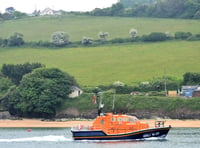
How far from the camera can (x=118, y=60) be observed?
478ft

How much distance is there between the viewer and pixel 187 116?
337 feet

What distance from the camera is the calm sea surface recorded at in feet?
232

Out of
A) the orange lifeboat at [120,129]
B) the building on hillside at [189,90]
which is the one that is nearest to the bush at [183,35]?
the building on hillside at [189,90]

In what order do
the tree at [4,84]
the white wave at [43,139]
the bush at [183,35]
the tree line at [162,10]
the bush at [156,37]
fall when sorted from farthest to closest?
1. the tree line at [162,10]
2. the bush at [156,37]
3. the bush at [183,35]
4. the tree at [4,84]
5. the white wave at [43,139]

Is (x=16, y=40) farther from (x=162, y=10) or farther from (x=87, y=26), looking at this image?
(x=162, y=10)

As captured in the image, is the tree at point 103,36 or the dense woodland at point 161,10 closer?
the tree at point 103,36

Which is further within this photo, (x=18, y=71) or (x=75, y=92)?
(x=18, y=71)

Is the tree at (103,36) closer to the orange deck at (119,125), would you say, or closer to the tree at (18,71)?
the tree at (18,71)

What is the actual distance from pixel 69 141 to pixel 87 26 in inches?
4118

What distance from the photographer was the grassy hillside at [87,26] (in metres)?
167

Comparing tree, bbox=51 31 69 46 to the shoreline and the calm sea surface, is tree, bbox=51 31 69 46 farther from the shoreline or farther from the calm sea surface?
the calm sea surface

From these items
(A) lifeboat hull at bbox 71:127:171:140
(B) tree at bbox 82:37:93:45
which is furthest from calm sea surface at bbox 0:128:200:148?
(B) tree at bbox 82:37:93:45

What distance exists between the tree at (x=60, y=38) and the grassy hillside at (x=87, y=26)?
15.6ft

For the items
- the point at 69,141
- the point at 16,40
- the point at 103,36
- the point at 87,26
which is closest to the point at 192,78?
the point at 103,36
